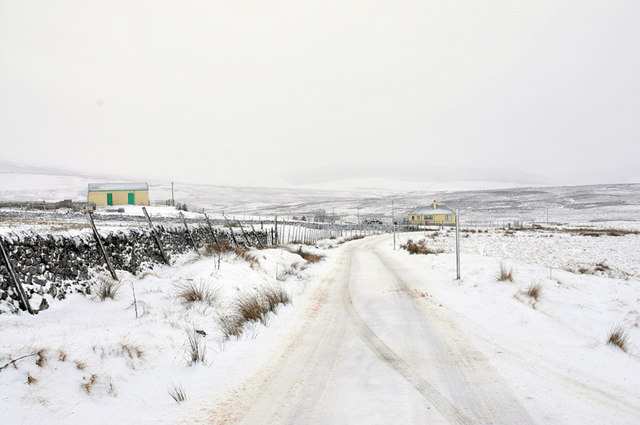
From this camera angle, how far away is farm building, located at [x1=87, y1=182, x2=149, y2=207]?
216 feet

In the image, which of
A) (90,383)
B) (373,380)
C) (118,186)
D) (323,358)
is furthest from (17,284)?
(118,186)

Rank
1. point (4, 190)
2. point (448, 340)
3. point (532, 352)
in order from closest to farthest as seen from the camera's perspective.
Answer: point (532, 352) < point (448, 340) < point (4, 190)

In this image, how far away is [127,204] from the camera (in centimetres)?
6569

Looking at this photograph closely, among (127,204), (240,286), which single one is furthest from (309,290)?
(127,204)

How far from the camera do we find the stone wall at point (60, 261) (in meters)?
7.49

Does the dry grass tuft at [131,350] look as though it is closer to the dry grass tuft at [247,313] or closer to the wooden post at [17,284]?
the dry grass tuft at [247,313]

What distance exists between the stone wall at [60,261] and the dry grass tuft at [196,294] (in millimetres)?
1968

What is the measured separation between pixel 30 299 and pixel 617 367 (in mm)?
Result: 10087

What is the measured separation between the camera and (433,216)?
106375 millimetres

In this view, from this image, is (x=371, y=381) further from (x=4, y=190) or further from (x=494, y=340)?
(x=4, y=190)

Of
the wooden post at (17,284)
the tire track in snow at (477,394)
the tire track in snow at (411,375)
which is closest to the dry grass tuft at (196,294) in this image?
the wooden post at (17,284)

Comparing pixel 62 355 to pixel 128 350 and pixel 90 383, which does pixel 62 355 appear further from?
pixel 128 350

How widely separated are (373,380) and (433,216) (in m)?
106

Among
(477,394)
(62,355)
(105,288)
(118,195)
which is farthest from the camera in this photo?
(118,195)
